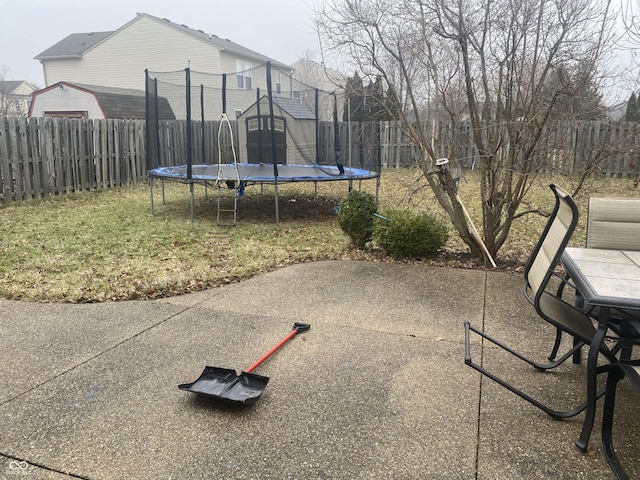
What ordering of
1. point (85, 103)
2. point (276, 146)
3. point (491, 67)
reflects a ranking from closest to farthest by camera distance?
1. point (491, 67)
2. point (276, 146)
3. point (85, 103)

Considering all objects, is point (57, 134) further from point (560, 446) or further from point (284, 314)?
point (560, 446)

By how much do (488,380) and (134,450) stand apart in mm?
1976

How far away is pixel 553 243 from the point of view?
245 cm

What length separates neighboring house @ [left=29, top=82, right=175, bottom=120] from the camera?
2061cm

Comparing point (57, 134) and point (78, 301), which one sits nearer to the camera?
point (78, 301)

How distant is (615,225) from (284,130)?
25.4 feet

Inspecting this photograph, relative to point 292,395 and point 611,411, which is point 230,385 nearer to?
point 292,395

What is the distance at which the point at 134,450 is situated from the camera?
222cm

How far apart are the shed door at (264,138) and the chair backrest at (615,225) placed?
7.13 metres

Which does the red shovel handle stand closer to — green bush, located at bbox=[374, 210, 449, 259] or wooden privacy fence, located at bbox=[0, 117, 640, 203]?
green bush, located at bbox=[374, 210, 449, 259]

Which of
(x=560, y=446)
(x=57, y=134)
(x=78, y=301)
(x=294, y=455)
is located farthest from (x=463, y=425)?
(x=57, y=134)

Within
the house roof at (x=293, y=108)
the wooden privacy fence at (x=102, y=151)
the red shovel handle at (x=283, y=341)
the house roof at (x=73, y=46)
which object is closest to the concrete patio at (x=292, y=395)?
the red shovel handle at (x=283, y=341)

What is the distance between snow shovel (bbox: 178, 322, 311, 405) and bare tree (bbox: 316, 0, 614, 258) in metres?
3.17

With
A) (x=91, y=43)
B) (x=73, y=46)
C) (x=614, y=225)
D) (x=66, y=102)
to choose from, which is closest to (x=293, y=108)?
(x=614, y=225)
